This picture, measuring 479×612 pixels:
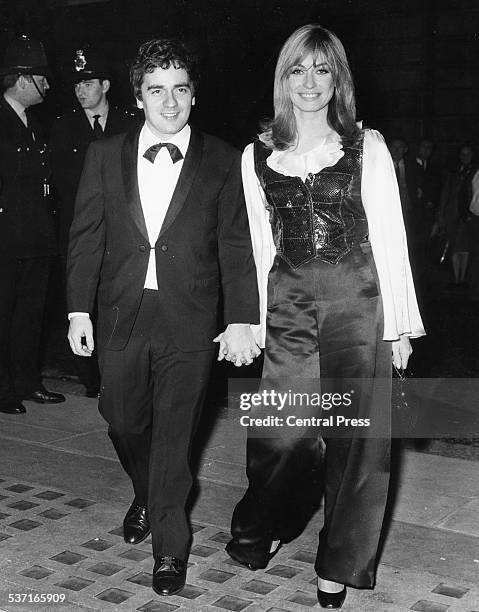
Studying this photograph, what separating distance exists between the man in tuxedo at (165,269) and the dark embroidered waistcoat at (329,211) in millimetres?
282

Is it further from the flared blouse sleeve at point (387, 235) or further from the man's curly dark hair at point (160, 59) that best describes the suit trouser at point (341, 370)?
the man's curly dark hair at point (160, 59)

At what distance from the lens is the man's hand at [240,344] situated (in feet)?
13.2

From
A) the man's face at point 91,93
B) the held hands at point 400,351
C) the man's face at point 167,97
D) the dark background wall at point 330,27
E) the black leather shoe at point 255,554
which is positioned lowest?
the black leather shoe at point 255,554

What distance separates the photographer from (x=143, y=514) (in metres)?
4.55

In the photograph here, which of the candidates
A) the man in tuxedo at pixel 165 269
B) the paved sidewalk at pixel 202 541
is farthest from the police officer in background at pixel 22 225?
the man in tuxedo at pixel 165 269

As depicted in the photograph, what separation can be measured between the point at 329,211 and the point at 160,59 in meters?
0.86

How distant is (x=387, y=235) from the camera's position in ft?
12.3

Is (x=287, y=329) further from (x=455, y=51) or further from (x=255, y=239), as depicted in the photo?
(x=455, y=51)

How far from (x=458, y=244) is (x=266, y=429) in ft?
30.8

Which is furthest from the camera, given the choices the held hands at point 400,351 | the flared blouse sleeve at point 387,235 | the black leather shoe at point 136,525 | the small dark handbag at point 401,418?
the small dark handbag at point 401,418

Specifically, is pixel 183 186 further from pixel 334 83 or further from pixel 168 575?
pixel 168 575

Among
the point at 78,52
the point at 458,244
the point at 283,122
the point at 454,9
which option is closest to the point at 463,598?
the point at 283,122

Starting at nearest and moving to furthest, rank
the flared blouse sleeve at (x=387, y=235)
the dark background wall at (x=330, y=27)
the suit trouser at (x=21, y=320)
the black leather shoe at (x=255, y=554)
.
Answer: the flared blouse sleeve at (x=387, y=235), the black leather shoe at (x=255, y=554), the suit trouser at (x=21, y=320), the dark background wall at (x=330, y=27)

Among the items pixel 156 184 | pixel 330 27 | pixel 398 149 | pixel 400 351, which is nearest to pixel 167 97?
pixel 156 184
